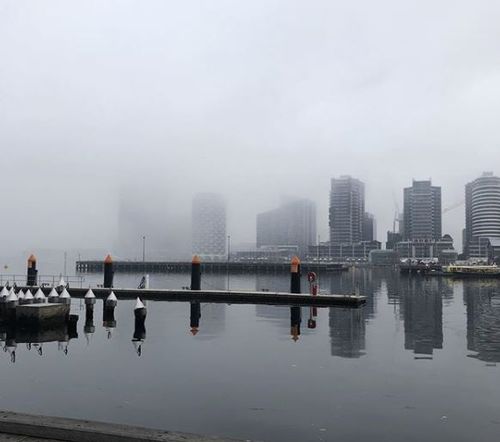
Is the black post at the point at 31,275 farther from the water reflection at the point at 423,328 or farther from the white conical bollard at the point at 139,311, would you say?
the water reflection at the point at 423,328

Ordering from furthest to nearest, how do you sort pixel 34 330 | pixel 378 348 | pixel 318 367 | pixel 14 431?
pixel 34 330
pixel 378 348
pixel 318 367
pixel 14 431

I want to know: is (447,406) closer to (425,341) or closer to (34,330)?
(425,341)

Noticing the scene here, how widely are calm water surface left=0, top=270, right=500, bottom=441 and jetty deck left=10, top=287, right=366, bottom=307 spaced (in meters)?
11.6

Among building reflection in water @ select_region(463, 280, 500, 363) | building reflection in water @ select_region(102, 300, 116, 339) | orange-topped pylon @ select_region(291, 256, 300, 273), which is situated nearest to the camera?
building reflection in water @ select_region(463, 280, 500, 363)

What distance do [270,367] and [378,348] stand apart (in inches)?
269

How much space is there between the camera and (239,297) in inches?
1841

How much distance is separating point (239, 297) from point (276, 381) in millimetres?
29460

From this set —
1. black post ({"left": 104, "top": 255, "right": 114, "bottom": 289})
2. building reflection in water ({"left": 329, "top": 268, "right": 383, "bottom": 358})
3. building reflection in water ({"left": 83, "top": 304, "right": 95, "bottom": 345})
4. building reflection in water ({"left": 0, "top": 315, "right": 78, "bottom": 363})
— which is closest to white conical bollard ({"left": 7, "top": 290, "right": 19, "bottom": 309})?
building reflection in water ({"left": 0, "top": 315, "right": 78, "bottom": 363})

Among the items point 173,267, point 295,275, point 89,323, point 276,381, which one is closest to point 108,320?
point 89,323

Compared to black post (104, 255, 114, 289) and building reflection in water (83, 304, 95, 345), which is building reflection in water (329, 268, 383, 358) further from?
black post (104, 255, 114, 289)

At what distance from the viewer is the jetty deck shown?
42.8 m

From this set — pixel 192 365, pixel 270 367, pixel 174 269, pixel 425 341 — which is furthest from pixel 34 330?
pixel 174 269

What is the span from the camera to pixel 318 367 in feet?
64.2

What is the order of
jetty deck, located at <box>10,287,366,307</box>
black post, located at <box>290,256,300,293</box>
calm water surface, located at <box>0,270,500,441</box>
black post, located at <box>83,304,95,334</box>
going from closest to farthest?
calm water surface, located at <box>0,270,500,441</box>
black post, located at <box>83,304,95,334</box>
jetty deck, located at <box>10,287,366,307</box>
black post, located at <box>290,256,300,293</box>
